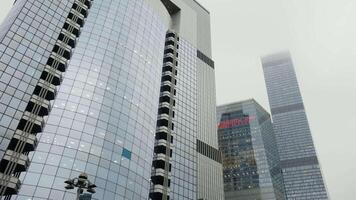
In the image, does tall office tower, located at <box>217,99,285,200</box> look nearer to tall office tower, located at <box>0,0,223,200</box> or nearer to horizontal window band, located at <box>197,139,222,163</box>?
horizontal window band, located at <box>197,139,222,163</box>

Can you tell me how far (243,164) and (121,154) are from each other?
12406 centimetres

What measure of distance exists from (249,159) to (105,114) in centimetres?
12646

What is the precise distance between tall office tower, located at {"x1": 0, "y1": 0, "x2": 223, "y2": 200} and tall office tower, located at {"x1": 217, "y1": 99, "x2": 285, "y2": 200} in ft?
251

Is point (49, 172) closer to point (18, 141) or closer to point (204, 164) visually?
point (18, 141)

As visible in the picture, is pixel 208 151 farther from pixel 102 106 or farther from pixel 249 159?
pixel 249 159

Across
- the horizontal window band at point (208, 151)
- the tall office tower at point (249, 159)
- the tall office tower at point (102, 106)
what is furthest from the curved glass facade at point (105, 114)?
the tall office tower at point (249, 159)

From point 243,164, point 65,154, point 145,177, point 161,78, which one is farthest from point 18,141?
point 243,164

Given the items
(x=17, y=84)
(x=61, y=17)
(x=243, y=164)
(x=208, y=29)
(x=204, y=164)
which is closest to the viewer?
(x=17, y=84)

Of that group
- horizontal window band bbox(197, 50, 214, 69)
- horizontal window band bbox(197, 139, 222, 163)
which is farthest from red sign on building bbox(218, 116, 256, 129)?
horizontal window band bbox(197, 139, 222, 163)

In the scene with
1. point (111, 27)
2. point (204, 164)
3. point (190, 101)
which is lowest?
point (204, 164)

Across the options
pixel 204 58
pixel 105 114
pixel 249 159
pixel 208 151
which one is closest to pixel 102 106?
pixel 105 114

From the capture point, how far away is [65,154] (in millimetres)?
64312

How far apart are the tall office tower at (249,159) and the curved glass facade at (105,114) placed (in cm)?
9950

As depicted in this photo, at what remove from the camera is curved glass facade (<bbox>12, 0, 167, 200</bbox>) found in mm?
63125
